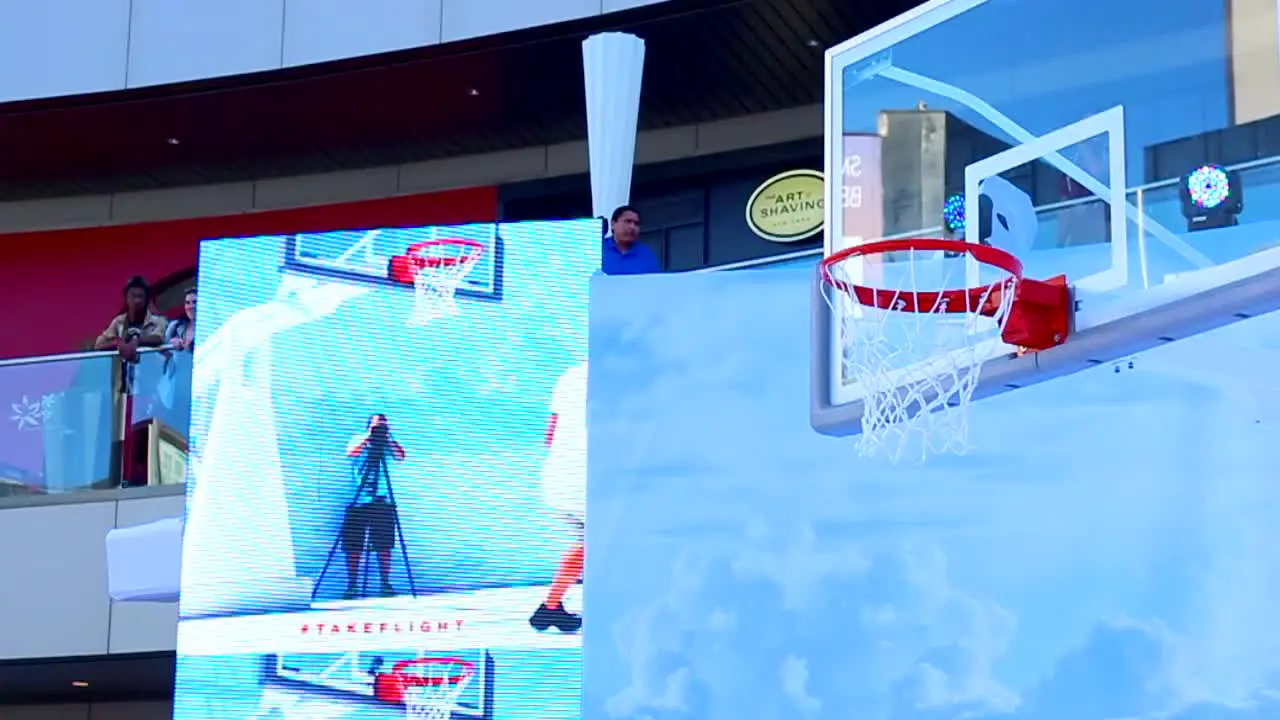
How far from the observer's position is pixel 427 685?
379 inches

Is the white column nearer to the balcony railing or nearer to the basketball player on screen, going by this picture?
the basketball player on screen

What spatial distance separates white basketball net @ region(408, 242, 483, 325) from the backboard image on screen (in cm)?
74

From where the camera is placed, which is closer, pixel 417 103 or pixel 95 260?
pixel 417 103

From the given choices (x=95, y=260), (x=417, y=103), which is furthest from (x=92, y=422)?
(x=95, y=260)

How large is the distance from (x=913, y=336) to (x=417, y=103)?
21.8 ft

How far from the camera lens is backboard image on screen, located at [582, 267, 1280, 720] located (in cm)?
875

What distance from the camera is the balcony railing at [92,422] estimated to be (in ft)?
38.5


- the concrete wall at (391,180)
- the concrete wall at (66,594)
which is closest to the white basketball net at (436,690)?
the concrete wall at (66,594)

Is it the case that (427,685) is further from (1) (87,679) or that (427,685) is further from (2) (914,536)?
(1) (87,679)

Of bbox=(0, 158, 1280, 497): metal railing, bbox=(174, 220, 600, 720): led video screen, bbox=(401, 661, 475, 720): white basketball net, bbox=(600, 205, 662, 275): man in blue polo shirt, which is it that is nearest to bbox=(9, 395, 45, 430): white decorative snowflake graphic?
bbox=(0, 158, 1280, 497): metal railing

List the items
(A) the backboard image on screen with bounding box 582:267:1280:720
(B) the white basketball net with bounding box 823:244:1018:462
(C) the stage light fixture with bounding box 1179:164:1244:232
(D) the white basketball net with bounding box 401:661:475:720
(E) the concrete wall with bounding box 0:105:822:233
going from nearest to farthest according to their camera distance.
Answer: (C) the stage light fixture with bounding box 1179:164:1244:232, (B) the white basketball net with bounding box 823:244:1018:462, (A) the backboard image on screen with bounding box 582:267:1280:720, (D) the white basketball net with bounding box 401:661:475:720, (E) the concrete wall with bounding box 0:105:822:233

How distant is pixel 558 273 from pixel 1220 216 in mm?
3924

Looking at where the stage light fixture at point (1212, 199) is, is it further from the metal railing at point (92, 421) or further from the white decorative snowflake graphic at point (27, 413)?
the white decorative snowflake graphic at point (27, 413)

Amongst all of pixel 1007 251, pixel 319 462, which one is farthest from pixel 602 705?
pixel 1007 251
